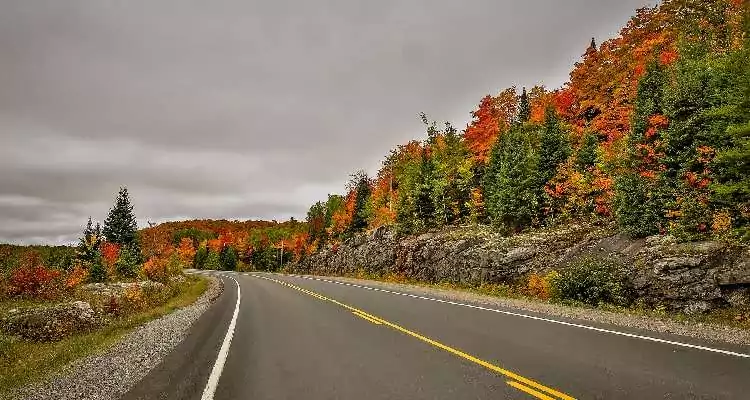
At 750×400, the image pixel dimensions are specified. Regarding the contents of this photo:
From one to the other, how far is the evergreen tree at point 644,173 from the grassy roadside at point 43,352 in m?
21.6

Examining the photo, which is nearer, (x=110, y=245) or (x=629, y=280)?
(x=629, y=280)

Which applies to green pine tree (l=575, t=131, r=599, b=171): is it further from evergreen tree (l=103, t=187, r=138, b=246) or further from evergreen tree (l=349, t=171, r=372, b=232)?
evergreen tree (l=103, t=187, r=138, b=246)

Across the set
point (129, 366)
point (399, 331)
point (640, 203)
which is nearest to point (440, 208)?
point (640, 203)

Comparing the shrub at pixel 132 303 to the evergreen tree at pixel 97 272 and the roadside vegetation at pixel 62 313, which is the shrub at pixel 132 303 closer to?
the roadside vegetation at pixel 62 313

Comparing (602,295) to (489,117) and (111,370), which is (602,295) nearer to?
(111,370)

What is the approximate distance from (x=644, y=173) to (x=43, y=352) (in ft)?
84.6

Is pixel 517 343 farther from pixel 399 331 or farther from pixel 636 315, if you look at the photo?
pixel 636 315

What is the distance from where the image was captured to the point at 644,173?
24031mm

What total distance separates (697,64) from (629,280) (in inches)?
538

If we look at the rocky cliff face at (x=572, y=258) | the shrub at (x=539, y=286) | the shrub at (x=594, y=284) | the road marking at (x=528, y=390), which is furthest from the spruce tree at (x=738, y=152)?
the road marking at (x=528, y=390)

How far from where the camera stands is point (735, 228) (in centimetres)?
1741

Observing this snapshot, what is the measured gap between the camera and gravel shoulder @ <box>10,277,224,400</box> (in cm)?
729

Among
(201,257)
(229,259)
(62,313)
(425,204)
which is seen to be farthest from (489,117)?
(201,257)

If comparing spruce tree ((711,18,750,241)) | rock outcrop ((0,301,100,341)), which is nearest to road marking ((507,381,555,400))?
spruce tree ((711,18,750,241))
